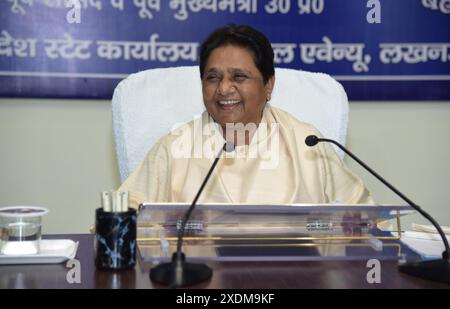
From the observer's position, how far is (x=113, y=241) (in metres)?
1.29

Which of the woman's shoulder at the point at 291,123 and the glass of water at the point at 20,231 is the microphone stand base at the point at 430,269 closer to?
the glass of water at the point at 20,231

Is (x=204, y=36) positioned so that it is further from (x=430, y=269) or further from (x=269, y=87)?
(x=430, y=269)

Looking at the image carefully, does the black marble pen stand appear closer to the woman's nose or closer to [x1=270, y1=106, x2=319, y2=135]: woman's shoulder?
the woman's nose

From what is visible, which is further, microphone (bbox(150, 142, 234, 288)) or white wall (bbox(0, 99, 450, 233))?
white wall (bbox(0, 99, 450, 233))

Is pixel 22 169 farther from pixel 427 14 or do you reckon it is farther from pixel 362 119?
pixel 427 14

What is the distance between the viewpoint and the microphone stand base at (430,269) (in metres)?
1.22

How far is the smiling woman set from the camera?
2.16 m

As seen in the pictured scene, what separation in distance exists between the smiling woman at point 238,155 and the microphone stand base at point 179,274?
0.92m

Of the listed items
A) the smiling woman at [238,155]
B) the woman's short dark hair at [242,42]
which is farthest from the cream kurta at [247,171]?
the woman's short dark hair at [242,42]

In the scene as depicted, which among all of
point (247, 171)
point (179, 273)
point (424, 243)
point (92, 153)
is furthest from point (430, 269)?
point (92, 153)

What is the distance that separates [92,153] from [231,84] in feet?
3.75

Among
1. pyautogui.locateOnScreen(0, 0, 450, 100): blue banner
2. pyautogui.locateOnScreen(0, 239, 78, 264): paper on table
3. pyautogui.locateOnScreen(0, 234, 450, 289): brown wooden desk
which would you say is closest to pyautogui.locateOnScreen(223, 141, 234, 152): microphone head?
pyautogui.locateOnScreen(0, 234, 450, 289): brown wooden desk

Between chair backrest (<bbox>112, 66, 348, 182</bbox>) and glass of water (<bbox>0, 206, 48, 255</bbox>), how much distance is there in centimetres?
99

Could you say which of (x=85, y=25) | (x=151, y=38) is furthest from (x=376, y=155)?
(x=85, y=25)
